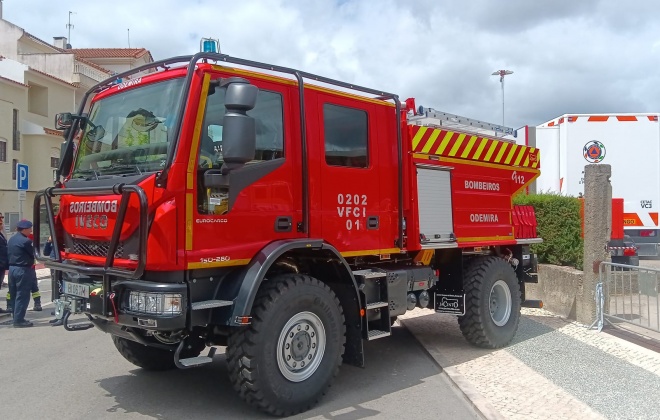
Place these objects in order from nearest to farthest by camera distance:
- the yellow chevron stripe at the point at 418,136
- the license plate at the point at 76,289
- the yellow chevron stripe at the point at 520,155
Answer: the license plate at the point at 76,289 → the yellow chevron stripe at the point at 418,136 → the yellow chevron stripe at the point at 520,155

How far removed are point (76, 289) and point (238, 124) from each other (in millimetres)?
2010

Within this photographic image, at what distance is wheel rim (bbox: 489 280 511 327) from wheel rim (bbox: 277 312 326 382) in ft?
10.3

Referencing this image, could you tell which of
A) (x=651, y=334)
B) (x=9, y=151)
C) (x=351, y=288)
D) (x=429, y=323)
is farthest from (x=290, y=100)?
(x=9, y=151)

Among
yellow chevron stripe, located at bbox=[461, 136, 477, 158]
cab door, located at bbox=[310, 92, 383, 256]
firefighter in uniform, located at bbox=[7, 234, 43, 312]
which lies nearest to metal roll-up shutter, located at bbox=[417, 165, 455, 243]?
yellow chevron stripe, located at bbox=[461, 136, 477, 158]

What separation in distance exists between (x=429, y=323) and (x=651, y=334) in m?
2.91

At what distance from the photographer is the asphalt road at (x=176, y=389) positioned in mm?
4926

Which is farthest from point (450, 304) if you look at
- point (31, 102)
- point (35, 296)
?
point (31, 102)

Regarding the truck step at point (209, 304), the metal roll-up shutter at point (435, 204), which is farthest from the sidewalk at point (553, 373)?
the truck step at point (209, 304)

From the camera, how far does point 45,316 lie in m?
10.1

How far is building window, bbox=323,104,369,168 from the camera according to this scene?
548cm

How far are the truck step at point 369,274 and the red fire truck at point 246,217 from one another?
0.02 meters

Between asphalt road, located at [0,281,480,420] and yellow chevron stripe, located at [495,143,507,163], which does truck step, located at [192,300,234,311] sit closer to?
asphalt road, located at [0,281,480,420]

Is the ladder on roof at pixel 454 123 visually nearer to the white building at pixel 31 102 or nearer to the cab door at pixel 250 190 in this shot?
the cab door at pixel 250 190

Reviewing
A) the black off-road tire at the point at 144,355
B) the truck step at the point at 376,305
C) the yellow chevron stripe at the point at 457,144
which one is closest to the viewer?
the truck step at the point at 376,305
